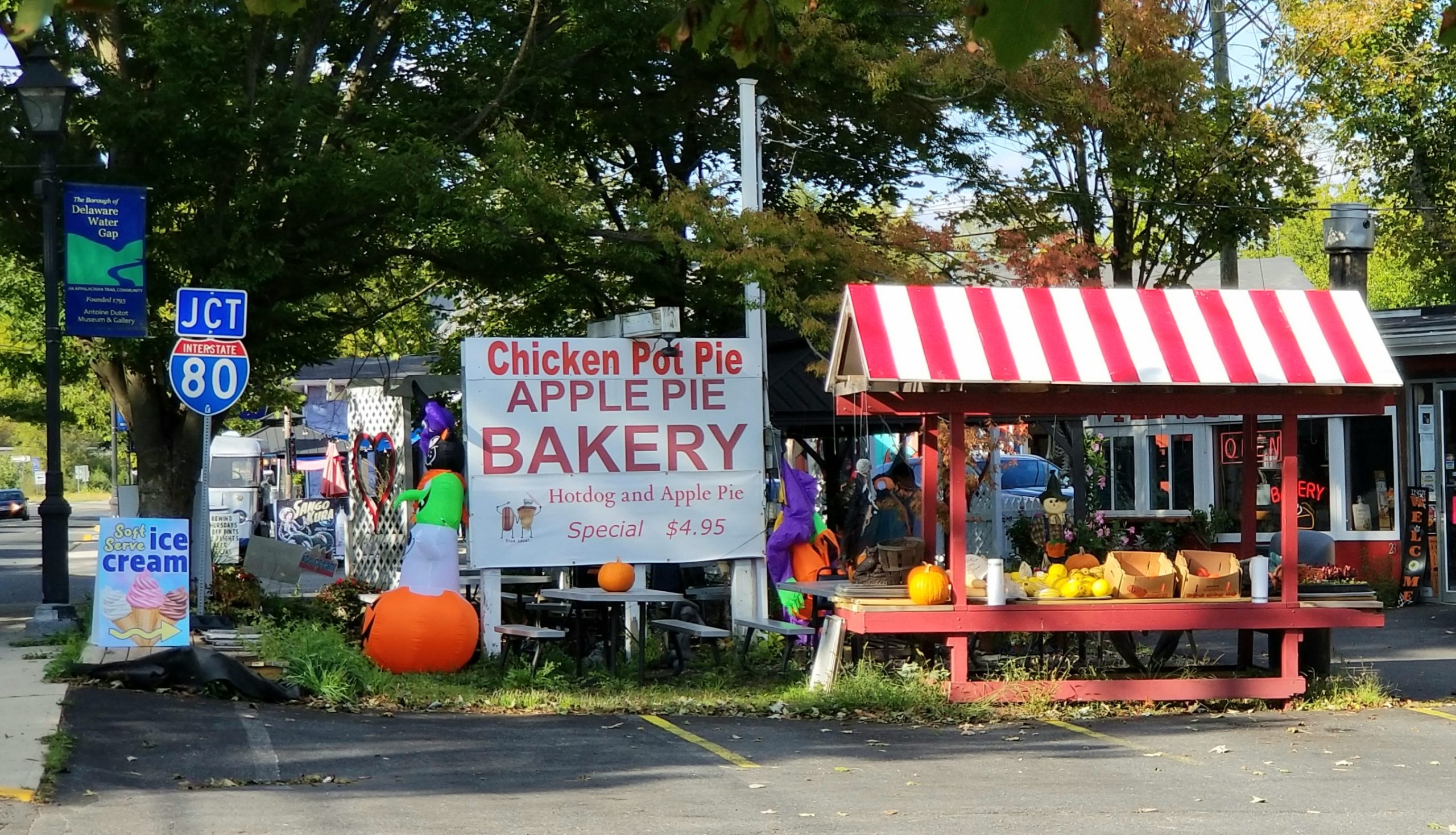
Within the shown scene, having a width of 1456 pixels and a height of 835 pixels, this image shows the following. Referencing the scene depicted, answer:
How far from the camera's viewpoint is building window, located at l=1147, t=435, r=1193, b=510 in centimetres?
2430

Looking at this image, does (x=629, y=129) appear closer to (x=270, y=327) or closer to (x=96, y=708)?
(x=270, y=327)

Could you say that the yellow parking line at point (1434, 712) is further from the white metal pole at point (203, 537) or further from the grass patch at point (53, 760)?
the white metal pole at point (203, 537)

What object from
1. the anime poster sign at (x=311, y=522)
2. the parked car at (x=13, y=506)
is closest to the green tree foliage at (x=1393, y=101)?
the anime poster sign at (x=311, y=522)

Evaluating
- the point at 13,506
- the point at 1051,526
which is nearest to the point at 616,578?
the point at 1051,526

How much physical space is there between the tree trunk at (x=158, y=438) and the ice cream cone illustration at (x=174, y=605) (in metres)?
6.20

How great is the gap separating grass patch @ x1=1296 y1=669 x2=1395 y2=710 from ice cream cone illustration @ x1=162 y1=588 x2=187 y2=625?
828 cm

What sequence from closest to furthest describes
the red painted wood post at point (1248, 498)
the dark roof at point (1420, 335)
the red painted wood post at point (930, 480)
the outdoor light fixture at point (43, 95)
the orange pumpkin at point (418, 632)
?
the red painted wood post at point (930, 480)
the orange pumpkin at point (418, 632)
the red painted wood post at point (1248, 498)
the outdoor light fixture at point (43, 95)
the dark roof at point (1420, 335)

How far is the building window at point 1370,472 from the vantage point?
20641 mm

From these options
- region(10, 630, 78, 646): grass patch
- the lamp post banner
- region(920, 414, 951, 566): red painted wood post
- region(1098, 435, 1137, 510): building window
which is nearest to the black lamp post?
the lamp post banner

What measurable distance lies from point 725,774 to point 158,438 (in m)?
11.4

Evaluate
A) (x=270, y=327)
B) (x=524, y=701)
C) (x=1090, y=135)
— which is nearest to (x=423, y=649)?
(x=524, y=701)

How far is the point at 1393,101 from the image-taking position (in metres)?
26.8

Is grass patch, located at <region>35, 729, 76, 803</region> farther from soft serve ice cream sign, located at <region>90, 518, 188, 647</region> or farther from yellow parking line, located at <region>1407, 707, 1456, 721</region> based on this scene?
yellow parking line, located at <region>1407, 707, 1456, 721</region>

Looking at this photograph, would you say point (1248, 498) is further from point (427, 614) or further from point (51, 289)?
point (51, 289)
